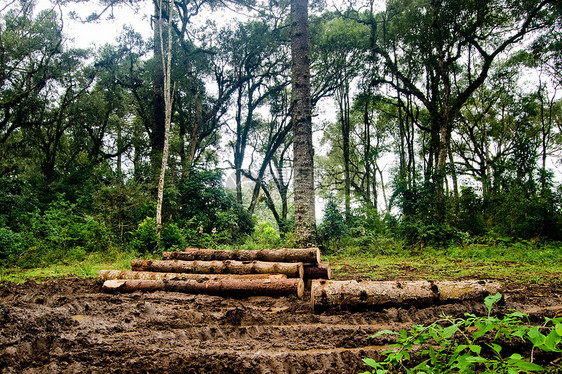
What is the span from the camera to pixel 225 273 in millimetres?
5438

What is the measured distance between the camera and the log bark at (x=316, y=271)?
18.0ft

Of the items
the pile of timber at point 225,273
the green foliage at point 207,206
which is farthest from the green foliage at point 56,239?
the pile of timber at point 225,273

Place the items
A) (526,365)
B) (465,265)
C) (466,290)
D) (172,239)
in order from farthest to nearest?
(172,239) → (465,265) → (466,290) → (526,365)

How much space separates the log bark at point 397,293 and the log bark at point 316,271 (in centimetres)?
184

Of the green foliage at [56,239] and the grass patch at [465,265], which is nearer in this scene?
the grass patch at [465,265]

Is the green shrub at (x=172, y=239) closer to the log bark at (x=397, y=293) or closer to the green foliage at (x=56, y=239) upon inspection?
the green foliage at (x=56, y=239)

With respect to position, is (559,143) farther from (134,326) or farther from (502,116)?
(134,326)

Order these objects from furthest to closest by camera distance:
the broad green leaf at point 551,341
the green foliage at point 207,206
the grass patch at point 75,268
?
the green foliage at point 207,206
the grass patch at point 75,268
the broad green leaf at point 551,341

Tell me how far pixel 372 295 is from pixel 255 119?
21.1 meters

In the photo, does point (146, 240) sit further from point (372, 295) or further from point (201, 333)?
point (372, 295)

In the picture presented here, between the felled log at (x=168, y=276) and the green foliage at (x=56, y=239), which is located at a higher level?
the green foliage at (x=56, y=239)

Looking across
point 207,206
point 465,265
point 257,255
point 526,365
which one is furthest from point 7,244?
point 465,265

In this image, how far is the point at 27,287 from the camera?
5195 mm

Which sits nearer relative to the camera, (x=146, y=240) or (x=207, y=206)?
(x=146, y=240)
